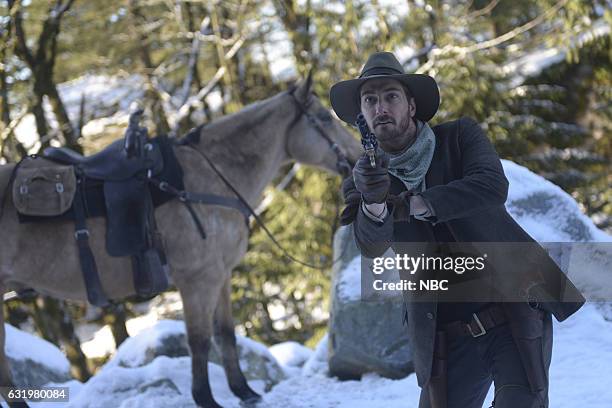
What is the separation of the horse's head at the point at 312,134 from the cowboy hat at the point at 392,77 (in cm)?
284

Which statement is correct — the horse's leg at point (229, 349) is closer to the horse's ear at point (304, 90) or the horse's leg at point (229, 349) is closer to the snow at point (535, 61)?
the horse's ear at point (304, 90)

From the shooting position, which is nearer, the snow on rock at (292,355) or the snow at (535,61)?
the snow on rock at (292,355)

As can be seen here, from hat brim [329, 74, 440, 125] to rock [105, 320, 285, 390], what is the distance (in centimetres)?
390

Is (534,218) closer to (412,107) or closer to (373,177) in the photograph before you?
(412,107)

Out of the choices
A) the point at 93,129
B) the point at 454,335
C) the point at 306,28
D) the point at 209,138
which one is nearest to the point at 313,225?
the point at 306,28

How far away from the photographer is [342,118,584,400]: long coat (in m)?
2.27

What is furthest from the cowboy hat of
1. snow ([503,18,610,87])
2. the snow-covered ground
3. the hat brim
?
snow ([503,18,610,87])

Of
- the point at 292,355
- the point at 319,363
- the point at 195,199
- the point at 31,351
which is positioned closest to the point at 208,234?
the point at 195,199

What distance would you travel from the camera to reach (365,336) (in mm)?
5867

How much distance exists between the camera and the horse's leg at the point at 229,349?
5.32 metres

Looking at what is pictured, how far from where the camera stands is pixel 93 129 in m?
13.6

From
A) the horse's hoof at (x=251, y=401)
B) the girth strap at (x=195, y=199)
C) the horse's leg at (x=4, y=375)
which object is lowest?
the horse's hoof at (x=251, y=401)

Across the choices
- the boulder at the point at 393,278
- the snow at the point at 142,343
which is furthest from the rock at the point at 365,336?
the snow at the point at 142,343

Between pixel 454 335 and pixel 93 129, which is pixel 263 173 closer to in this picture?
pixel 454 335
